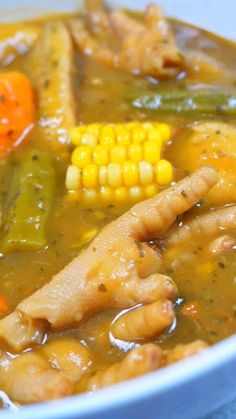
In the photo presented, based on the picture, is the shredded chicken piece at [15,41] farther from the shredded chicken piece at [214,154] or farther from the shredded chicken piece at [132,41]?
the shredded chicken piece at [214,154]

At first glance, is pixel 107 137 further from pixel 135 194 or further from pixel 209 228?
pixel 209 228

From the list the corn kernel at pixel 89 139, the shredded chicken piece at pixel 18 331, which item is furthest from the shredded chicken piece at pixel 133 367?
the corn kernel at pixel 89 139

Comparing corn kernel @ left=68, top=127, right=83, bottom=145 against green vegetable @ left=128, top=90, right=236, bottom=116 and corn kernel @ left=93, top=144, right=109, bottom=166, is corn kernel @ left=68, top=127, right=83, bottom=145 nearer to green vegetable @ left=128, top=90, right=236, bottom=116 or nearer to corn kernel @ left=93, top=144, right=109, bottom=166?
corn kernel @ left=93, top=144, right=109, bottom=166

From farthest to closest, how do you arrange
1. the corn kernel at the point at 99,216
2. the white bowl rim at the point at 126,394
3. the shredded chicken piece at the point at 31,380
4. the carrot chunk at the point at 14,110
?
the carrot chunk at the point at 14,110 → the corn kernel at the point at 99,216 → the shredded chicken piece at the point at 31,380 → the white bowl rim at the point at 126,394

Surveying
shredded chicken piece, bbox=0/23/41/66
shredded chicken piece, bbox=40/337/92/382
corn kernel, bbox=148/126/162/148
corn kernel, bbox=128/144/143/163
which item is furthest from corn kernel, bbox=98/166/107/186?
shredded chicken piece, bbox=0/23/41/66

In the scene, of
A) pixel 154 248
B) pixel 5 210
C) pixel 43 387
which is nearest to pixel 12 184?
pixel 5 210

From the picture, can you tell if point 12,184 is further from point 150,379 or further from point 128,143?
point 150,379
